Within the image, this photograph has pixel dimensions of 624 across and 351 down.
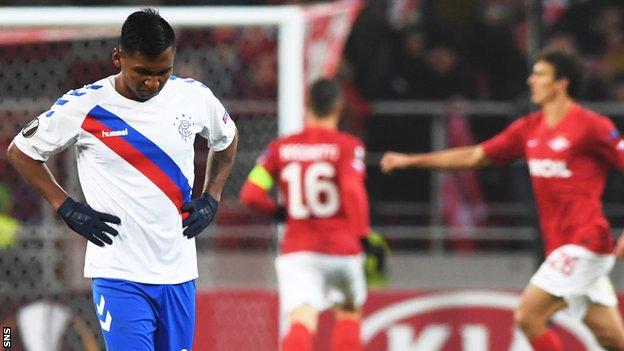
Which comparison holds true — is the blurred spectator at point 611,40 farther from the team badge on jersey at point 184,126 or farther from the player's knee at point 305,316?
the team badge on jersey at point 184,126

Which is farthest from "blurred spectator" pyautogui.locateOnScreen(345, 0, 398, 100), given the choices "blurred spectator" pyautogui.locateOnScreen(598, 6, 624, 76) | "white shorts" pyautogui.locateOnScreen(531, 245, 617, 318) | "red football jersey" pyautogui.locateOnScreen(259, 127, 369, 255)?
"white shorts" pyautogui.locateOnScreen(531, 245, 617, 318)

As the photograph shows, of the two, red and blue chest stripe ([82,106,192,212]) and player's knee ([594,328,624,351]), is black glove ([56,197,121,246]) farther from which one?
player's knee ([594,328,624,351])

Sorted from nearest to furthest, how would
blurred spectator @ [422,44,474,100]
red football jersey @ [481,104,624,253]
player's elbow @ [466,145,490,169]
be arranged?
1. red football jersey @ [481,104,624,253]
2. player's elbow @ [466,145,490,169]
3. blurred spectator @ [422,44,474,100]

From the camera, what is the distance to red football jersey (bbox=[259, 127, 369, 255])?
862 centimetres

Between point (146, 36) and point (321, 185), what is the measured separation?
11.8 feet

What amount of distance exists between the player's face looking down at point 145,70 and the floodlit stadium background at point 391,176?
12.8 feet

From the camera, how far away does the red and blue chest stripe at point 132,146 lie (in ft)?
17.5

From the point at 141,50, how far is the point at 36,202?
500 cm

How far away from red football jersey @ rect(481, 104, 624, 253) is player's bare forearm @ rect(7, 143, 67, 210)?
3.36 metres

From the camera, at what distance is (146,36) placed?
513 cm

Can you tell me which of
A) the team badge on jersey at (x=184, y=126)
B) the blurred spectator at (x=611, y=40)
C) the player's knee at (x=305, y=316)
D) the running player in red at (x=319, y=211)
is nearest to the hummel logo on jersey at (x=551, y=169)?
the running player in red at (x=319, y=211)

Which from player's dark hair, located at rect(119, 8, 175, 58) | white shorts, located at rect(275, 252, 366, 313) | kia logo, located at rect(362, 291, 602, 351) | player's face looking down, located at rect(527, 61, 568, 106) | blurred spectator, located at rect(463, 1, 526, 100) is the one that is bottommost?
kia logo, located at rect(362, 291, 602, 351)

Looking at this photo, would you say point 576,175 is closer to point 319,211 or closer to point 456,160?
point 456,160

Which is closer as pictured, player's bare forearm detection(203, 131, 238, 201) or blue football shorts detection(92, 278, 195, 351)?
blue football shorts detection(92, 278, 195, 351)
